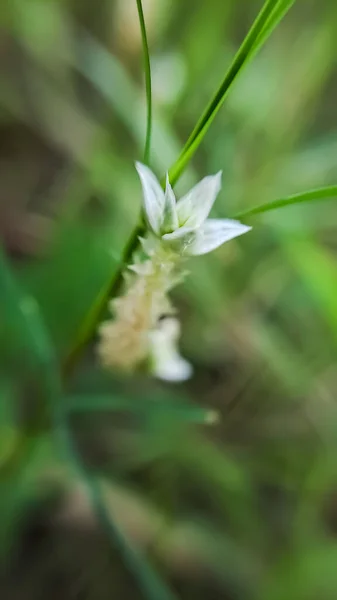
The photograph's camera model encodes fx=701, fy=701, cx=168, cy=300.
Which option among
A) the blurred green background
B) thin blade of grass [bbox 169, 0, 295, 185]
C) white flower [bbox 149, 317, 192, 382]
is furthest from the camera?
the blurred green background

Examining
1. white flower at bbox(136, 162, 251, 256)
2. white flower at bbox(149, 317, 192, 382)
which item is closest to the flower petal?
white flower at bbox(136, 162, 251, 256)

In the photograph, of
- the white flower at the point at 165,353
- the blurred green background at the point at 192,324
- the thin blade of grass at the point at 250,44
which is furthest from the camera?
the blurred green background at the point at 192,324

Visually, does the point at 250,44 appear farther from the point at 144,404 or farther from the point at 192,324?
the point at 192,324

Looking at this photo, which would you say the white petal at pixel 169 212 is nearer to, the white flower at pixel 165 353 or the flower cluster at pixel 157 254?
the flower cluster at pixel 157 254

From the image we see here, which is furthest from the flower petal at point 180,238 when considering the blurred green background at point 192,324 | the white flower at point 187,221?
the blurred green background at point 192,324

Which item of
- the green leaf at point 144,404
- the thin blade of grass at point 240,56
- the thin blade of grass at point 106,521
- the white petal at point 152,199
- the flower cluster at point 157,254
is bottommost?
the thin blade of grass at point 106,521

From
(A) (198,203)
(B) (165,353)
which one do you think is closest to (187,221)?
(A) (198,203)

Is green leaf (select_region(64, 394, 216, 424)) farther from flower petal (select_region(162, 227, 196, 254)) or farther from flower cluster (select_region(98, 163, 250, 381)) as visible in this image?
flower petal (select_region(162, 227, 196, 254))
